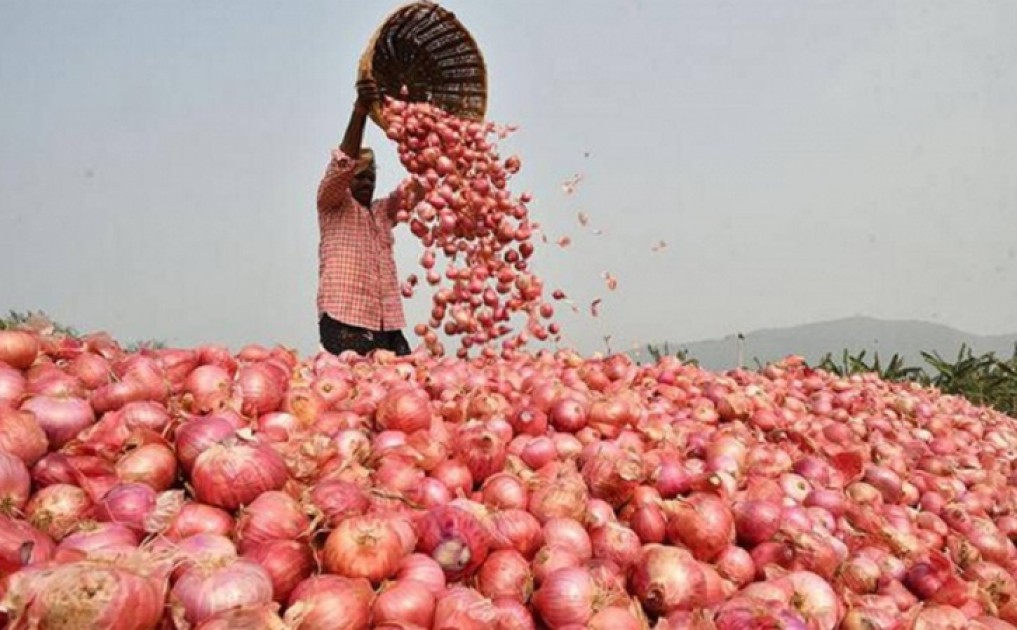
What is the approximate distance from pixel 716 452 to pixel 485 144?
12.4 feet

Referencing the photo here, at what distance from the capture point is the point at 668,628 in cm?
193

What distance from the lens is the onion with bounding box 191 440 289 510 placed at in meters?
2.05

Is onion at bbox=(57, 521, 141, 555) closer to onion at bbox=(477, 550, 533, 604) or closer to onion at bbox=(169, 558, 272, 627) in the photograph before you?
onion at bbox=(169, 558, 272, 627)

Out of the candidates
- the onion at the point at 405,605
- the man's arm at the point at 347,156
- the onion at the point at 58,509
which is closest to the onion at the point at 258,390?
the onion at the point at 58,509

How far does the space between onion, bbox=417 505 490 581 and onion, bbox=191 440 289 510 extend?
42 cm

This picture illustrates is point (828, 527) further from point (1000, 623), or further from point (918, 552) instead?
point (1000, 623)

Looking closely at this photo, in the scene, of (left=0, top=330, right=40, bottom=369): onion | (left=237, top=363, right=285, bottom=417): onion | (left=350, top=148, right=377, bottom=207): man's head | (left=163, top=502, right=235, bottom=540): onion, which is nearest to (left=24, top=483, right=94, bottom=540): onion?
(left=163, top=502, right=235, bottom=540): onion

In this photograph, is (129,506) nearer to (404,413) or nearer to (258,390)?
(258,390)

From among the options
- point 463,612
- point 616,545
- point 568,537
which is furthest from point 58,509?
point 616,545

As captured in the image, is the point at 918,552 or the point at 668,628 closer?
the point at 668,628

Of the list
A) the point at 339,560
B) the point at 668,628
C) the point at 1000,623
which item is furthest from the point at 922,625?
the point at 339,560

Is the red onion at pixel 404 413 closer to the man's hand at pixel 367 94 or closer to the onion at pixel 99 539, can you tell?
the onion at pixel 99 539

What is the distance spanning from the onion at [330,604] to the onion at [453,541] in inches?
9.7

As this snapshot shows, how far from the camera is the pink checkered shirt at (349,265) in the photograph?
256 inches
